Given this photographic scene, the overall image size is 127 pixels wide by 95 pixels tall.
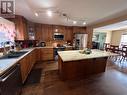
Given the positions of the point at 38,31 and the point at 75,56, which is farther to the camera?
the point at 38,31

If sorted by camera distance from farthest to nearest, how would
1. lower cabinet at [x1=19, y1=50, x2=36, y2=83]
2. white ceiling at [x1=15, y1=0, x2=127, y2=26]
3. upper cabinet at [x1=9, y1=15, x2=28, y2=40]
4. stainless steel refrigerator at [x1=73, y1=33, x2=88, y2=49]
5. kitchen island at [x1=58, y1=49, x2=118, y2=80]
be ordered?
stainless steel refrigerator at [x1=73, y1=33, x2=88, y2=49]
upper cabinet at [x1=9, y1=15, x2=28, y2=40]
kitchen island at [x1=58, y1=49, x2=118, y2=80]
lower cabinet at [x1=19, y1=50, x2=36, y2=83]
white ceiling at [x1=15, y1=0, x2=127, y2=26]

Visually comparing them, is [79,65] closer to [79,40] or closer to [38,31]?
[79,40]

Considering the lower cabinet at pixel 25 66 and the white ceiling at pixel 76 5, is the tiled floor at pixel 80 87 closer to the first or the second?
the lower cabinet at pixel 25 66

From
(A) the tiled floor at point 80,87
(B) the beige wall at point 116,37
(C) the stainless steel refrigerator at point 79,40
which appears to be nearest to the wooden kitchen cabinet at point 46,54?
(C) the stainless steel refrigerator at point 79,40

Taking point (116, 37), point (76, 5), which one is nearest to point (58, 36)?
point (76, 5)

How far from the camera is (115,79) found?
2.71 metres

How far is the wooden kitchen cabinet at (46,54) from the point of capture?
4.41 metres

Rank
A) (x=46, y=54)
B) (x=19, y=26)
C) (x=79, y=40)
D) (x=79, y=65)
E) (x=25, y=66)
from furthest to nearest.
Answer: (x=79, y=40) → (x=46, y=54) → (x=19, y=26) → (x=79, y=65) → (x=25, y=66)

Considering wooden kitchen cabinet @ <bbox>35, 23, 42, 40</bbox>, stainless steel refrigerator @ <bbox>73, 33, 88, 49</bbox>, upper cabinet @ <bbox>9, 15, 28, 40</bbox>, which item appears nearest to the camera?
upper cabinet @ <bbox>9, 15, 28, 40</bbox>

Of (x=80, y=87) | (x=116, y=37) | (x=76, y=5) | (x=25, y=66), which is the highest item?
(x=76, y=5)

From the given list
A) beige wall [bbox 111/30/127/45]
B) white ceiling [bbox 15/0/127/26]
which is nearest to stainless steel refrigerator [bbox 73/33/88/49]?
white ceiling [bbox 15/0/127/26]

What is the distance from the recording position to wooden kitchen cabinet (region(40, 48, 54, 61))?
4.41 meters

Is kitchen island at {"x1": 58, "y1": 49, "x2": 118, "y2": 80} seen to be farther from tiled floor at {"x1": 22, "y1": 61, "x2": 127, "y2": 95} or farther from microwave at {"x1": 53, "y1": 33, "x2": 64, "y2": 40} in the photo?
microwave at {"x1": 53, "y1": 33, "x2": 64, "y2": 40}

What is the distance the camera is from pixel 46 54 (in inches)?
178
